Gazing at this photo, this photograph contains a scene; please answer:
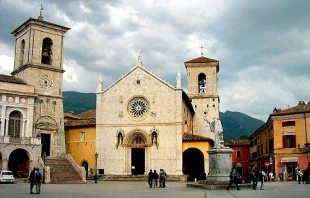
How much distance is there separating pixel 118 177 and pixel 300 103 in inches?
933

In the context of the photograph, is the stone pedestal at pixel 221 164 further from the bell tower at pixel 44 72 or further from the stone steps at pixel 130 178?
the bell tower at pixel 44 72

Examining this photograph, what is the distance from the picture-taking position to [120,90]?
50281 mm

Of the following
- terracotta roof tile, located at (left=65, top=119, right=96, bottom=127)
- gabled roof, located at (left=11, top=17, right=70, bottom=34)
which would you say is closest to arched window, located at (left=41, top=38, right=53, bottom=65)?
gabled roof, located at (left=11, top=17, right=70, bottom=34)

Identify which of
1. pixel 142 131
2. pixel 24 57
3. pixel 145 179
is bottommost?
pixel 145 179

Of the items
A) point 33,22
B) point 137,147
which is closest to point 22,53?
point 33,22

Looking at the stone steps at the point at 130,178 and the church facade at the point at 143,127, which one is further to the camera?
the church facade at the point at 143,127

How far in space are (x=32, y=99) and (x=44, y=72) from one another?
13.0 ft

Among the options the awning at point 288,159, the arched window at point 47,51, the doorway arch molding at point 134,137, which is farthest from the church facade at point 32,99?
the awning at point 288,159

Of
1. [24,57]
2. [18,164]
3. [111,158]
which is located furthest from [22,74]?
[111,158]

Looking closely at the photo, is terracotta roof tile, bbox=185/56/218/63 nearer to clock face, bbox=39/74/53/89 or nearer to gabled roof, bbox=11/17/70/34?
gabled roof, bbox=11/17/70/34

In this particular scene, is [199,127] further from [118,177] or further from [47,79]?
[47,79]

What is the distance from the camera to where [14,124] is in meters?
43.2

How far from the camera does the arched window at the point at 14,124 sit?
141 feet

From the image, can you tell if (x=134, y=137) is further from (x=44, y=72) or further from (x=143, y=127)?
(x=44, y=72)
